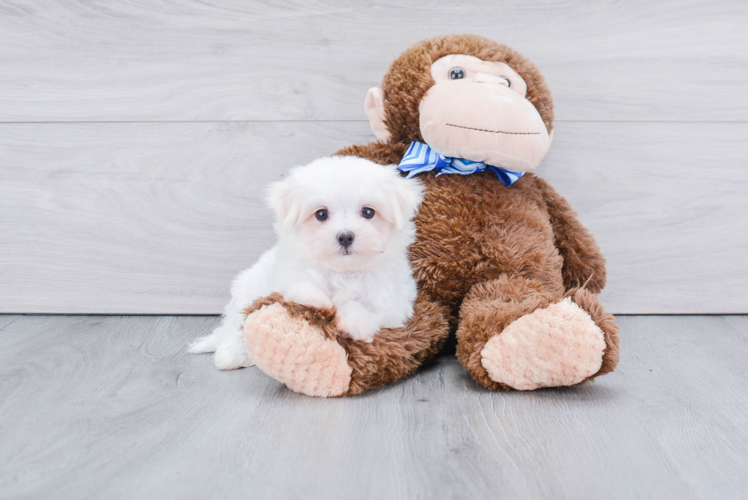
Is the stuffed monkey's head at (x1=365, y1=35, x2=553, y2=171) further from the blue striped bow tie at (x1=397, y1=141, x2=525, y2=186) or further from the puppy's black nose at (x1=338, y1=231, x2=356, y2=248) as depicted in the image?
the puppy's black nose at (x1=338, y1=231, x2=356, y2=248)

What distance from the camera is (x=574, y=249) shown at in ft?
4.52

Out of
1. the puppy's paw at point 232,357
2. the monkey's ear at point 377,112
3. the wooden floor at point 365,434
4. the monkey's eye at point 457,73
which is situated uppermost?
the monkey's eye at point 457,73

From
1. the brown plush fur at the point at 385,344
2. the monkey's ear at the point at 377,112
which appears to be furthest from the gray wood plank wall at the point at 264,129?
the brown plush fur at the point at 385,344

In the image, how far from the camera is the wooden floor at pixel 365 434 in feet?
2.56

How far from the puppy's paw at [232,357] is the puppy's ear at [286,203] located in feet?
1.04

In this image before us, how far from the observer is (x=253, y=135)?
60.6 inches

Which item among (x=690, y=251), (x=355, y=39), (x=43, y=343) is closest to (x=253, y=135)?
(x=355, y=39)

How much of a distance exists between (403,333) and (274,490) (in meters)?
0.43

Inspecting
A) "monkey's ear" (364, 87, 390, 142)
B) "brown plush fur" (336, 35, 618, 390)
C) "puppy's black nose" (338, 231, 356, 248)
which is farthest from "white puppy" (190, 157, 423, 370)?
"monkey's ear" (364, 87, 390, 142)

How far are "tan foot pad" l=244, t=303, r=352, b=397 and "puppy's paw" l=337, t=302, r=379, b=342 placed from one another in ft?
0.12

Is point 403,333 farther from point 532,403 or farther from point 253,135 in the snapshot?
point 253,135

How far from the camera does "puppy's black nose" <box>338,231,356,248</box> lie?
1018 millimetres

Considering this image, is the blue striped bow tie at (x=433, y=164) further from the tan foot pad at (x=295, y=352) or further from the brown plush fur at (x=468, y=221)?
the tan foot pad at (x=295, y=352)

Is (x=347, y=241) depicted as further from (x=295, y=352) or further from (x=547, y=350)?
(x=547, y=350)
